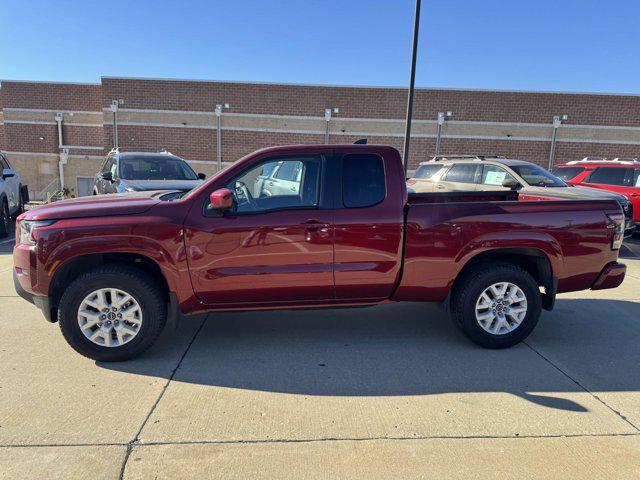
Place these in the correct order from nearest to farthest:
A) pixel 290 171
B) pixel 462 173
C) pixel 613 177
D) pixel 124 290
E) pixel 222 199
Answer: pixel 222 199
pixel 124 290
pixel 290 171
pixel 462 173
pixel 613 177

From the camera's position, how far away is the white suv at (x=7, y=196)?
9.54 m

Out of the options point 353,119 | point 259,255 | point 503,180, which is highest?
point 353,119

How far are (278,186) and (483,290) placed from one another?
6.91ft

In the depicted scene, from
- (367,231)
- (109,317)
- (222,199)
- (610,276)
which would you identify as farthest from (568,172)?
(109,317)

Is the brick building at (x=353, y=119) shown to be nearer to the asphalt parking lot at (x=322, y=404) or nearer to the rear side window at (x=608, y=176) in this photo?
the rear side window at (x=608, y=176)

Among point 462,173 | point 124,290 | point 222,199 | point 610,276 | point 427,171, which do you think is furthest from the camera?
point 427,171

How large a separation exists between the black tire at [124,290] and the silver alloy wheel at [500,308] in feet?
9.44

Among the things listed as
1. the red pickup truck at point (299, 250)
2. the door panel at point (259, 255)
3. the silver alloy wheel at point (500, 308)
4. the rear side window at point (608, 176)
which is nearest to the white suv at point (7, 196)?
the red pickup truck at point (299, 250)

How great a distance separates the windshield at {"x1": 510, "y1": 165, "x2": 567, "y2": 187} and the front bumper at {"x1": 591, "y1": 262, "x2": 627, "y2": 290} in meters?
5.31

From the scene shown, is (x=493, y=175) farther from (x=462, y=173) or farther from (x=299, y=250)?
(x=299, y=250)

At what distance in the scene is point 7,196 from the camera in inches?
385

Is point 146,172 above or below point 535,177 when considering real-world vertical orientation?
below

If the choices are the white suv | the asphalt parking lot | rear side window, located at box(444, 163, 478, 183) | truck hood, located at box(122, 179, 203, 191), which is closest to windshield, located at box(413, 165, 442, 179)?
rear side window, located at box(444, 163, 478, 183)

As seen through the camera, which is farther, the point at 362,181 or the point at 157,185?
the point at 157,185
